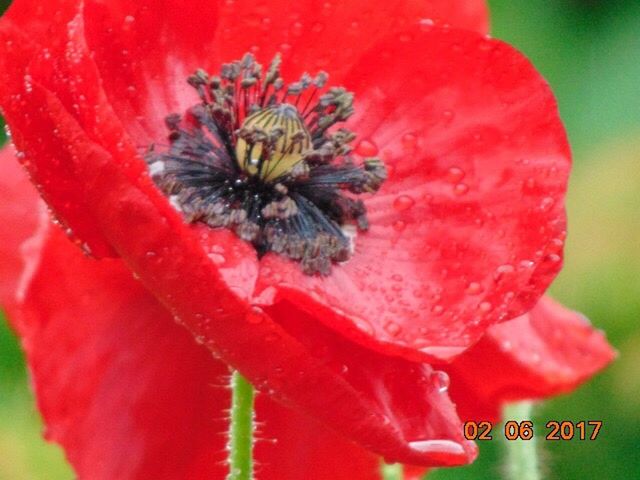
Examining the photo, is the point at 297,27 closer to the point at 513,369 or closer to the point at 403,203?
the point at 403,203

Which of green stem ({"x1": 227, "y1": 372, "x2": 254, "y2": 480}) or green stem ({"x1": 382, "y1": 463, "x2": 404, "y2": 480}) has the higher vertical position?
green stem ({"x1": 227, "y1": 372, "x2": 254, "y2": 480})

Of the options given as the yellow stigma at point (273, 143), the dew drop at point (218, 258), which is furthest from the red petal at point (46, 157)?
the yellow stigma at point (273, 143)

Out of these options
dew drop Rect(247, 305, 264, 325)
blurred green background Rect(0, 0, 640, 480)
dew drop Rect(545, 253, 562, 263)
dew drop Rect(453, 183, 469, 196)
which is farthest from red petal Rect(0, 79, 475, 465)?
blurred green background Rect(0, 0, 640, 480)

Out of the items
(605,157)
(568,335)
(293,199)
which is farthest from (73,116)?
(605,157)

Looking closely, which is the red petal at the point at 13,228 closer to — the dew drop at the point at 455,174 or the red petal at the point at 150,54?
the red petal at the point at 150,54

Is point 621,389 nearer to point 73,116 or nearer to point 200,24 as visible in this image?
point 200,24

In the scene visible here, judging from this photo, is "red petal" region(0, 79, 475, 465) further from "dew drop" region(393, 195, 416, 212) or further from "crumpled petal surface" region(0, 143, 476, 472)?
"dew drop" region(393, 195, 416, 212)
